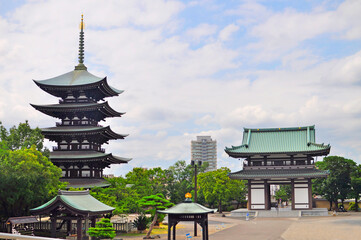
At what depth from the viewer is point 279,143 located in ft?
204

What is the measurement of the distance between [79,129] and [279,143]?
30678mm

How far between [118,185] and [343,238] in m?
22.6

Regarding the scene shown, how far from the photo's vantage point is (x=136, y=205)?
3906cm

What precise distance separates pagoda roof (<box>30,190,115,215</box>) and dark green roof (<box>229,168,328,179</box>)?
3091 cm

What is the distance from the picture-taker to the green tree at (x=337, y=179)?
6775 centimetres

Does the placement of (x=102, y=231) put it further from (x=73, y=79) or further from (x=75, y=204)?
(x=73, y=79)

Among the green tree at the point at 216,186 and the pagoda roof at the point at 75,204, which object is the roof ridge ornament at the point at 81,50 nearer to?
the green tree at the point at 216,186

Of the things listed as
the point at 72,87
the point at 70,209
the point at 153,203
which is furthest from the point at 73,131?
the point at 70,209

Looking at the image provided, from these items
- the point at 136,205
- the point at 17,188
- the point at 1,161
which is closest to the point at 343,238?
the point at 136,205

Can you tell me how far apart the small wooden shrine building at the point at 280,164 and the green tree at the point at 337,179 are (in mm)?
9362

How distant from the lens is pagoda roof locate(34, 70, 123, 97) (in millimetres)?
50844

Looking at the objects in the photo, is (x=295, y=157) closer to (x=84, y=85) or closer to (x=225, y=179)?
(x=225, y=179)

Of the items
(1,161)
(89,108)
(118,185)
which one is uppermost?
(89,108)

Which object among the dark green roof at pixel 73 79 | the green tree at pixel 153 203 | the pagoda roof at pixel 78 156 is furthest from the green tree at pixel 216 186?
the green tree at pixel 153 203
